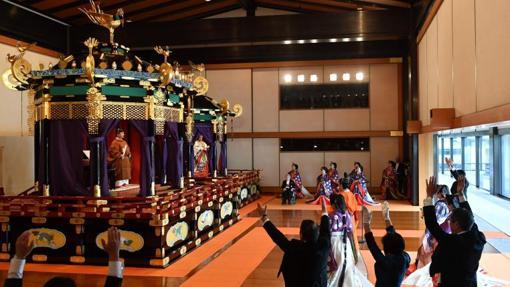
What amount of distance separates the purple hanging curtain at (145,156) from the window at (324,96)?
8.36 meters

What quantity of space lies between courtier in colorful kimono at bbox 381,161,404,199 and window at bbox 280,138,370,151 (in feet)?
4.62

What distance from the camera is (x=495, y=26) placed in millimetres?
4594

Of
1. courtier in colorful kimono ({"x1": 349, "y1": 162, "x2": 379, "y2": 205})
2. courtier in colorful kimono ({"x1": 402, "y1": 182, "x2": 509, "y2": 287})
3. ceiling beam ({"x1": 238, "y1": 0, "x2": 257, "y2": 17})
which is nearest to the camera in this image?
courtier in colorful kimono ({"x1": 402, "y1": 182, "x2": 509, "y2": 287})

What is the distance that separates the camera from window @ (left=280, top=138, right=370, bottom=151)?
14.5 m

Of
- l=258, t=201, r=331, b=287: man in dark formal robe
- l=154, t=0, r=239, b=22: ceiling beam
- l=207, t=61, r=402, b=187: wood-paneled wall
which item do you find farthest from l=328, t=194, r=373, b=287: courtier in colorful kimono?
l=154, t=0, r=239, b=22: ceiling beam

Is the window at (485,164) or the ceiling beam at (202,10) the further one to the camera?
the window at (485,164)

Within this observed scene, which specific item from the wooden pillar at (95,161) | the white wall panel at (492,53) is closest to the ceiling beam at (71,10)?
the wooden pillar at (95,161)

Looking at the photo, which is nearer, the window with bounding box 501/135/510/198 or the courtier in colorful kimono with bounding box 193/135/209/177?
the courtier in colorful kimono with bounding box 193/135/209/177

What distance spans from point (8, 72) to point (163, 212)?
10.8 ft

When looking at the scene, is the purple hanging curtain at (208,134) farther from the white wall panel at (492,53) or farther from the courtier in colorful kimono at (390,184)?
the white wall panel at (492,53)

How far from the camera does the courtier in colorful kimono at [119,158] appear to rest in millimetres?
8352

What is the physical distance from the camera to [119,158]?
8391 millimetres

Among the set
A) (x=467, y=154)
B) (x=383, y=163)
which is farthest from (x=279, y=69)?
(x=467, y=154)

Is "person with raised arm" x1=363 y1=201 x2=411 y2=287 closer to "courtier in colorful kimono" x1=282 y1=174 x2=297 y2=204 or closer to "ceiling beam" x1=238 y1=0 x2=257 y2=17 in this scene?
"courtier in colorful kimono" x1=282 y1=174 x2=297 y2=204
